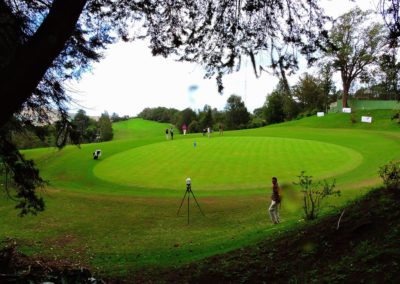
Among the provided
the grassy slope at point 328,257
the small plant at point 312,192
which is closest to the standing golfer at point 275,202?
the small plant at point 312,192

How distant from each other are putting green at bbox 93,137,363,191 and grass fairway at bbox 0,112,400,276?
0.22 ft

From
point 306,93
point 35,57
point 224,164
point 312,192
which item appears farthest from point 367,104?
point 35,57

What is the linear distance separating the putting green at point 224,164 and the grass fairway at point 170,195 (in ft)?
0.22

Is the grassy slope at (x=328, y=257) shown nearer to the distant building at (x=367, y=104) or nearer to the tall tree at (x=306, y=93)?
the tall tree at (x=306, y=93)

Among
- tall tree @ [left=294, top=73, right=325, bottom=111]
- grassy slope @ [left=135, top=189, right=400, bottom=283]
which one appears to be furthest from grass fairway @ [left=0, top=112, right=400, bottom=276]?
tall tree @ [left=294, top=73, right=325, bottom=111]

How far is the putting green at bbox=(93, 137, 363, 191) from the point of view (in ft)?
71.9

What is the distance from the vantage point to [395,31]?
427cm

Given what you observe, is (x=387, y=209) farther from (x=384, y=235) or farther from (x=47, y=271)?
A: (x=47, y=271)

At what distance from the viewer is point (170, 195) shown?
19578 millimetres

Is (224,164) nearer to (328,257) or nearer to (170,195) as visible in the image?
(170,195)

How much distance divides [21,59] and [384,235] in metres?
4.53

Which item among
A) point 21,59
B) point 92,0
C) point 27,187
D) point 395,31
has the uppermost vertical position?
point 92,0

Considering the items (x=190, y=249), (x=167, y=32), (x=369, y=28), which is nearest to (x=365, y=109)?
(x=369, y=28)

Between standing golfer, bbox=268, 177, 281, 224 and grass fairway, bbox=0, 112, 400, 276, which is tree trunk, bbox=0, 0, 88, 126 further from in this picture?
standing golfer, bbox=268, 177, 281, 224
